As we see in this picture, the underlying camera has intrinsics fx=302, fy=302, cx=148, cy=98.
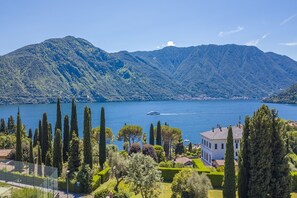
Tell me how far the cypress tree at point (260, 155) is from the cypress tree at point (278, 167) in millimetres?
475

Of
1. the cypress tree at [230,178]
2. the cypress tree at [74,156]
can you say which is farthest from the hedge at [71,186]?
the cypress tree at [230,178]

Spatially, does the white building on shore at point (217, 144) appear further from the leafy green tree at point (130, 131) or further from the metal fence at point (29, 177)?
the metal fence at point (29, 177)

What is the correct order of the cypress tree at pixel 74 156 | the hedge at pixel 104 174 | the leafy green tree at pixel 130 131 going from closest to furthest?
the cypress tree at pixel 74 156 < the hedge at pixel 104 174 < the leafy green tree at pixel 130 131

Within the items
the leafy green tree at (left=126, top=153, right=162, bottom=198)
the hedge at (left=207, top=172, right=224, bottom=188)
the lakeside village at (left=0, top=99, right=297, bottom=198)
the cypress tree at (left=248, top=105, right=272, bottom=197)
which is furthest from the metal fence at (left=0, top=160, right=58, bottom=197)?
the hedge at (left=207, top=172, right=224, bottom=188)

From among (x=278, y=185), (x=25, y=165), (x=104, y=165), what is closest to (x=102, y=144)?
(x=104, y=165)

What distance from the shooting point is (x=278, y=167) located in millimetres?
23016

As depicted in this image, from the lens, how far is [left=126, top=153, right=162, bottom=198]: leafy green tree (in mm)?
26438

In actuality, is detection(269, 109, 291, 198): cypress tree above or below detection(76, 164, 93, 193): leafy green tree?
above

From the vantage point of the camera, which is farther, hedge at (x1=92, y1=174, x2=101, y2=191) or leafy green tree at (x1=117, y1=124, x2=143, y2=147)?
leafy green tree at (x1=117, y1=124, x2=143, y2=147)

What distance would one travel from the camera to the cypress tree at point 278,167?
22.7 metres

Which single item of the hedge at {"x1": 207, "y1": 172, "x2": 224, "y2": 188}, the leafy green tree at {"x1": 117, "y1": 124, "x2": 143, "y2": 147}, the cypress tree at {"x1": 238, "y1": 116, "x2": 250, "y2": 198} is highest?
the cypress tree at {"x1": 238, "y1": 116, "x2": 250, "y2": 198}

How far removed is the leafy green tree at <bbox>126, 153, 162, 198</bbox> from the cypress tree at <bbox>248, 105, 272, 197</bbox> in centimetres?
812

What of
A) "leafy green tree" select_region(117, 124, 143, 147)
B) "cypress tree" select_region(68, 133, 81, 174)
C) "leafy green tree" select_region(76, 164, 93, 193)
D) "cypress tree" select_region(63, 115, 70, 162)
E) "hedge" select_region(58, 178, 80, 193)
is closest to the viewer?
"leafy green tree" select_region(76, 164, 93, 193)

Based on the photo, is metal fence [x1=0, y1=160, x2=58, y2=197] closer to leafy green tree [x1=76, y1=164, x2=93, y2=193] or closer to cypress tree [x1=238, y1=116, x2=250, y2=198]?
leafy green tree [x1=76, y1=164, x2=93, y2=193]
